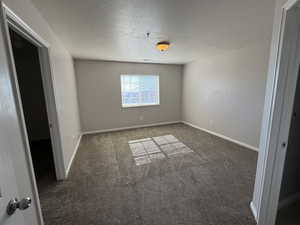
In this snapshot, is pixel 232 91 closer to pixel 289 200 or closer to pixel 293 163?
pixel 293 163

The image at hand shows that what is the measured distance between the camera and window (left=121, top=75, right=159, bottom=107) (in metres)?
4.67

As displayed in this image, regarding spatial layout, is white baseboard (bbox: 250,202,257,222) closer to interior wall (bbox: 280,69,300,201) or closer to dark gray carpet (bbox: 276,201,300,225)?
dark gray carpet (bbox: 276,201,300,225)

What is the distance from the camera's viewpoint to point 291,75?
1.11 m

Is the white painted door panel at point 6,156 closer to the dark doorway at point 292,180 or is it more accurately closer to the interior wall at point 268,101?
the interior wall at point 268,101

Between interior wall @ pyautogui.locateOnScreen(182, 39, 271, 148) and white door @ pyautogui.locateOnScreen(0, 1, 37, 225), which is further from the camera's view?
interior wall @ pyautogui.locateOnScreen(182, 39, 271, 148)

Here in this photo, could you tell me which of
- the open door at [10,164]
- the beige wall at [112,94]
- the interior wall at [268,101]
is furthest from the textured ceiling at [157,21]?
the beige wall at [112,94]

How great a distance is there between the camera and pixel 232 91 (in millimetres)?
3395

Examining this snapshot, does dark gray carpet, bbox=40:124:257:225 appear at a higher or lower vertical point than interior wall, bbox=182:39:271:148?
lower

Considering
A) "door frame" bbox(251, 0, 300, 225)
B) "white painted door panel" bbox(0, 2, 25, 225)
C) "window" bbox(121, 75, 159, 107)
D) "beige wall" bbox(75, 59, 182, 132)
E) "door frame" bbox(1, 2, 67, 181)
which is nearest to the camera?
"white painted door panel" bbox(0, 2, 25, 225)

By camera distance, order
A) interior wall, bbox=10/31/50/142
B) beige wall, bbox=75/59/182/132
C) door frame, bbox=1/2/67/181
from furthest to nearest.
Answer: beige wall, bbox=75/59/182/132 → interior wall, bbox=10/31/50/142 → door frame, bbox=1/2/67/181

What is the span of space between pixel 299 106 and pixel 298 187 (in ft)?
3.45

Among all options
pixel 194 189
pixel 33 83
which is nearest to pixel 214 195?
pixel 194 189

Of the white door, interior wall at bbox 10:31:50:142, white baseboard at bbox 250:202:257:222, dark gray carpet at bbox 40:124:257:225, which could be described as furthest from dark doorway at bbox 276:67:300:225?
interior wall at bbox 10:31:50:142

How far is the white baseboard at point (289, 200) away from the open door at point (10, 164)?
246 centimetres
